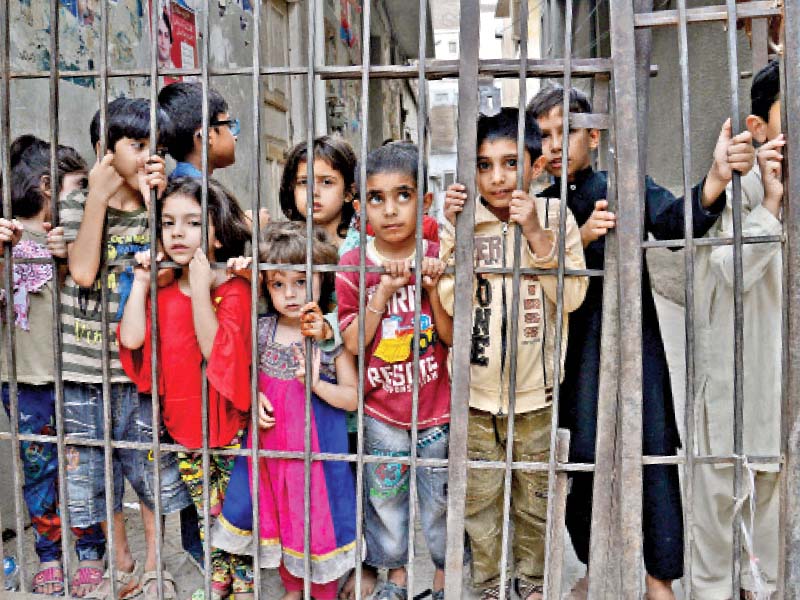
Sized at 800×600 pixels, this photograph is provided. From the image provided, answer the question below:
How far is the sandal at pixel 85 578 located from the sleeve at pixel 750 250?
2.19m

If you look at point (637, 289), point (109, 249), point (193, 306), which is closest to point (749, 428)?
point (637, 289)

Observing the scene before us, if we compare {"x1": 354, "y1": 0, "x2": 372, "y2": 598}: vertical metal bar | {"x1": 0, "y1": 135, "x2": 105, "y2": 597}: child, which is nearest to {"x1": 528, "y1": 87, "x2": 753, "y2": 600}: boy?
{"x1": 354, "y1": 0, "x2": 372, "y2": 598}: vertical metal bar

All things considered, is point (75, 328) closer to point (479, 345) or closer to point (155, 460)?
point (155, 460)

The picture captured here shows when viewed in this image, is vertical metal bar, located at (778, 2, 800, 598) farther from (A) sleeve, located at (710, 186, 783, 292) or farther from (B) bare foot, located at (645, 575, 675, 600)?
(B) bare foot, located at (645, 575, 675, 600)

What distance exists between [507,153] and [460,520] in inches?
40.7

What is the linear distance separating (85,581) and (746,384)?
219cm

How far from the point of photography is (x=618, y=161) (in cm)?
192

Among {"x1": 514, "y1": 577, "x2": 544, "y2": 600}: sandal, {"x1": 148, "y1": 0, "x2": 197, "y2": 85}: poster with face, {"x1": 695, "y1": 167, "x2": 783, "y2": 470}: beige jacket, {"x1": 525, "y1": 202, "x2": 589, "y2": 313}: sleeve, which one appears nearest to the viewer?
{"x1": 525, "y1": 202, "x2": 589, "y2": 313}: sleeve

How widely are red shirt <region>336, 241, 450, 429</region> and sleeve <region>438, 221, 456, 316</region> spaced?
110mm

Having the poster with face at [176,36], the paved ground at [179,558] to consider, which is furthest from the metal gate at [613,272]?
the poster with face at [176,36]

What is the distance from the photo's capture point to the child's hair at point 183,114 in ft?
8.61

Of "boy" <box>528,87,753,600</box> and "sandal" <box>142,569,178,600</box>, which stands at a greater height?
"boy" <box>528,87,753,600</box>

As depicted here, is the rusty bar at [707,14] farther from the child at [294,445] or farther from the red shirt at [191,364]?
the red shirt at [191,364]

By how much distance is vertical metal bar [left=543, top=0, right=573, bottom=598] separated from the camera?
190 centimetres
